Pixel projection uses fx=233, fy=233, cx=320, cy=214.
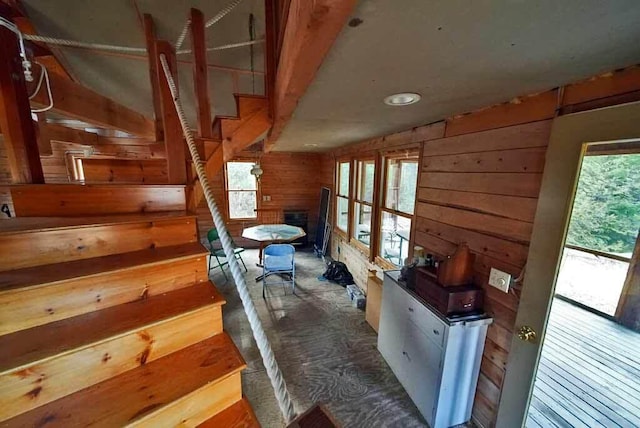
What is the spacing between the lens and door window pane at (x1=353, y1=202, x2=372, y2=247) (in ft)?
12.7

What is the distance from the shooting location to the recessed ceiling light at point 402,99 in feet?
4.41

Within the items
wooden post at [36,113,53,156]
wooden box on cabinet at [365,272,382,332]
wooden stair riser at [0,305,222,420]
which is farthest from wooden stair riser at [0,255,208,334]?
wooden post at [36,113,53,156]

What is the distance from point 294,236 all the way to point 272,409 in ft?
8.83

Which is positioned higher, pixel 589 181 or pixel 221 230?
pixel 589 181

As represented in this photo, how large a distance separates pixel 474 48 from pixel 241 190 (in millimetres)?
5590

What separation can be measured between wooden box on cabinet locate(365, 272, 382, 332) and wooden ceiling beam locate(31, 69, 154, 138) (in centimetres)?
302

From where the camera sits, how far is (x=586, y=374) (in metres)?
1.83

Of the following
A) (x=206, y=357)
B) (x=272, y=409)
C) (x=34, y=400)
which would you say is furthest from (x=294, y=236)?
(x=34, y=400)

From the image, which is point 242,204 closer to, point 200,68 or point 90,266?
point 200,68

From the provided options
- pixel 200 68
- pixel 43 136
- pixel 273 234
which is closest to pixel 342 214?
pixel 273 234

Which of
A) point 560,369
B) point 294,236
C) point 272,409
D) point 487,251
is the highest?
point 487,251

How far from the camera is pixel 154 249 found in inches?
50.5

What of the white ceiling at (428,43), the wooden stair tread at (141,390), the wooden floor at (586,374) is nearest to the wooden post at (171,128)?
the white ceiling at (428,43)

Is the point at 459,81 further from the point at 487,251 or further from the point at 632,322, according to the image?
the point at 632,322
